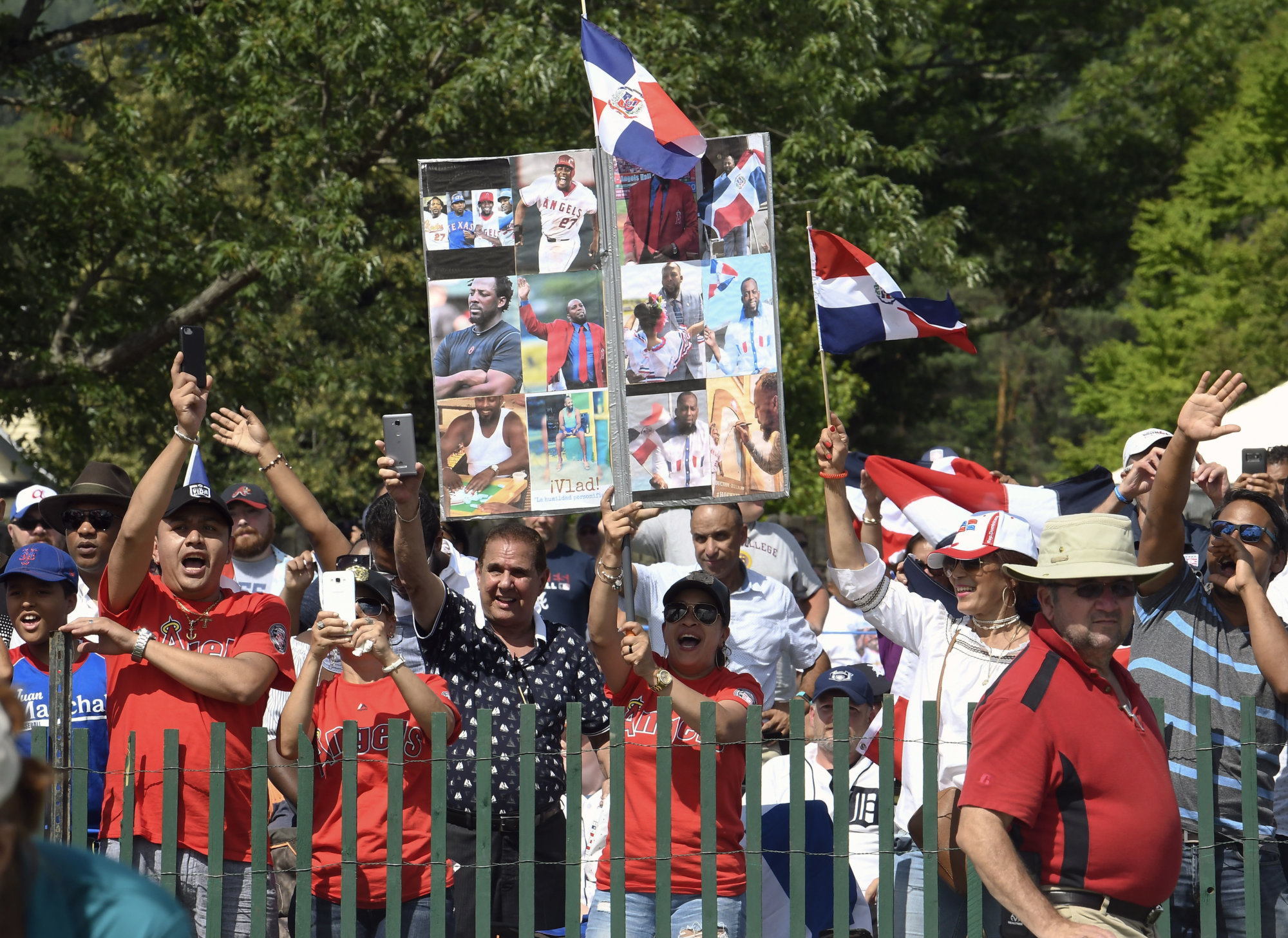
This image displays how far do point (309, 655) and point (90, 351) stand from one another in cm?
1063

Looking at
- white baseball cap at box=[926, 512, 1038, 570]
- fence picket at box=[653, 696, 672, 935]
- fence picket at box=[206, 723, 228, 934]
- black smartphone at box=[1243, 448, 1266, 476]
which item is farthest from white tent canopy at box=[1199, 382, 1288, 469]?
fence picket at box=[206, 723, 228, 934]

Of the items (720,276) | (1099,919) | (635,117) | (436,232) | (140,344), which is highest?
(140,344)

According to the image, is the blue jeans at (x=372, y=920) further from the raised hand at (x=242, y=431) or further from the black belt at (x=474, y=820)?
the raised hand at (x=242, y=431)

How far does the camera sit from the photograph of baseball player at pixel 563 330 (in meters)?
5.79

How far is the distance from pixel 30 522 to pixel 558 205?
11.7 ft

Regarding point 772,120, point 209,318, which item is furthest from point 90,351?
point 772,120

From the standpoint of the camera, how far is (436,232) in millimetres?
5773

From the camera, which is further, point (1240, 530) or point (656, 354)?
point (656, 354)

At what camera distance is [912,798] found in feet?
14.9

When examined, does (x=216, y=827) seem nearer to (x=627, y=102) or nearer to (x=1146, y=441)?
(x=627, y=102)

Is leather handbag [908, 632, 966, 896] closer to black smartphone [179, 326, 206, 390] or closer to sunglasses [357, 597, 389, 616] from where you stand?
sunglasses [357, 597, 389, 616]

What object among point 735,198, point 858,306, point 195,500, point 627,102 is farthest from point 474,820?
point 858,306

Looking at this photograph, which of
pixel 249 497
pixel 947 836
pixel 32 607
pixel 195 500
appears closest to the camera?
pixel 947 836

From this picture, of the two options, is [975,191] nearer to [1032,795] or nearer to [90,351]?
[90,351]
